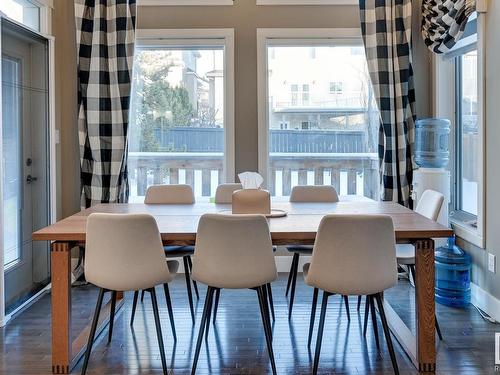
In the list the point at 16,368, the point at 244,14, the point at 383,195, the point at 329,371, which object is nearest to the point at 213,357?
the point at 329,371

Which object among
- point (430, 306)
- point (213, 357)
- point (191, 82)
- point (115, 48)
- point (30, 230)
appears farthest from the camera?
point (191, 82)

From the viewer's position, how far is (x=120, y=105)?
13.8 ft

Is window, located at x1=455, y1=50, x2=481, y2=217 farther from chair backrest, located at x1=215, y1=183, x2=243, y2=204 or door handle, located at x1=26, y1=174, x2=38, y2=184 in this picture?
door handle, located at x1=26, y1=174, x2=38, y2=184

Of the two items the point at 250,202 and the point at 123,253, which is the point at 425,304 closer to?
the point at 250,202

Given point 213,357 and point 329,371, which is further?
point 213,357

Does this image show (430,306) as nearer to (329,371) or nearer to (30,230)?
(329,371)

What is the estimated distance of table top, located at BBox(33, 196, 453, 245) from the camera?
240cm

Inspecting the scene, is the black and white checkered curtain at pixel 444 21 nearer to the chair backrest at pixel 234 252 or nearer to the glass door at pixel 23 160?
the chair backrest at pixel 234 252

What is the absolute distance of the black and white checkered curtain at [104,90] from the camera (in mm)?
4172

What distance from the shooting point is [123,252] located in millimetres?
2361

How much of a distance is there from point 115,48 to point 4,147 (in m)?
1.36

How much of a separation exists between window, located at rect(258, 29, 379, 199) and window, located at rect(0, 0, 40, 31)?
2032 millimetres

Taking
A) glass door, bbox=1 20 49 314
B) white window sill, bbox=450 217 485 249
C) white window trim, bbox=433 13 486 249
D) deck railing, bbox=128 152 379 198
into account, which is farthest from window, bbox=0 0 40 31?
white window sill, bbox=450 217 485 249

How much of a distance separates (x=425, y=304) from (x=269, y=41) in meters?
2.81
